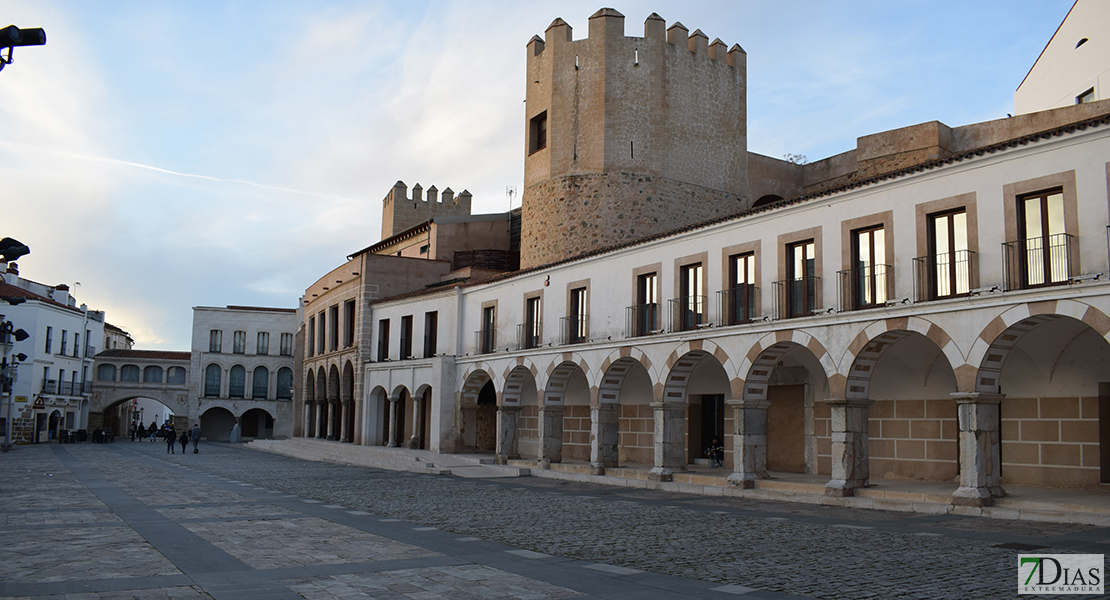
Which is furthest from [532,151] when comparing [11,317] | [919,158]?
[11,317]

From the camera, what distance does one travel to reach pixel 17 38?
8.12 metres

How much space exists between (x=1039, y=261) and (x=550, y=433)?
1482 centimetres

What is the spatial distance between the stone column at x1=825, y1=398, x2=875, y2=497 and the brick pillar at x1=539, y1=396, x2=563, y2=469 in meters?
10.2

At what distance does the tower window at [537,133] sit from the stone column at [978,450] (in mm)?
20927

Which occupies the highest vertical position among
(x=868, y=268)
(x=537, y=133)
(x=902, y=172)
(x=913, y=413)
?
(x=537, y=133)

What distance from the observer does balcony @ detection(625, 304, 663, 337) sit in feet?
72.7

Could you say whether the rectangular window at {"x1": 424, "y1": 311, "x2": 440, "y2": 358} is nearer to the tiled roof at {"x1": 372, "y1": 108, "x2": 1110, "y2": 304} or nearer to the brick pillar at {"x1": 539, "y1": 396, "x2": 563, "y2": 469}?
the tiled roof at {"x1": 372, "y1": 108, "x2": 1110, "y2": 304}

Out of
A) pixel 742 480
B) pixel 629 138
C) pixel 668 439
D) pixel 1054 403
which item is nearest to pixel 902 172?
pixel 1054 403

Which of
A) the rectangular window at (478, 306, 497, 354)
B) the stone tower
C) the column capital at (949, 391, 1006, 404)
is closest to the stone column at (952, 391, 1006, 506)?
the column capital at (949, 391, 1006, 404)

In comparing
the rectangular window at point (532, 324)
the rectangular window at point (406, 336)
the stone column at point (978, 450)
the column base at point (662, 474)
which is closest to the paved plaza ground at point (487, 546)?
the stone column at point (978, 450)

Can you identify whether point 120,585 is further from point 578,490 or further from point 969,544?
point 578,490

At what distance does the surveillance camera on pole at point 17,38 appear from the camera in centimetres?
806

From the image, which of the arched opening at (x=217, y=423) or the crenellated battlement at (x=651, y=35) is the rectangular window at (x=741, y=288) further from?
the arched opening at (x=217, y=423)

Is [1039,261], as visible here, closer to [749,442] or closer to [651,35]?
[749,442]
